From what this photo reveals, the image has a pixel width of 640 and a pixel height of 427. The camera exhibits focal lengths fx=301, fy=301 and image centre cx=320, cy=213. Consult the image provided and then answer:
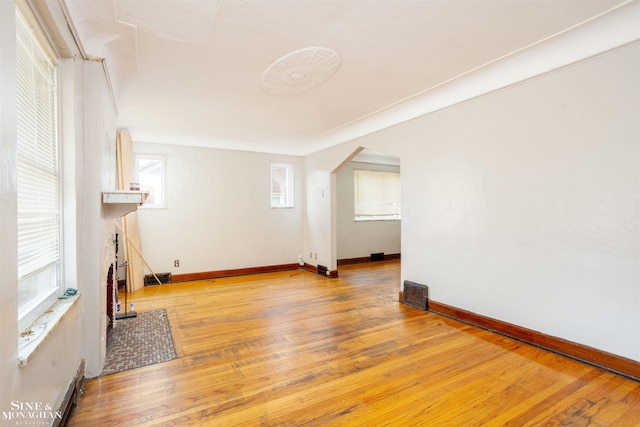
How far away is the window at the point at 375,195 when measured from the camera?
24.2ft

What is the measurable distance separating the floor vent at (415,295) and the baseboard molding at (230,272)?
2.98m

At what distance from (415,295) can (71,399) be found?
11.3 feet

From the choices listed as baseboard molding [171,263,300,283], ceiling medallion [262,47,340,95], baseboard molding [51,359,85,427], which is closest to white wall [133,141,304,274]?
baseboard molding [171,263,300,283]

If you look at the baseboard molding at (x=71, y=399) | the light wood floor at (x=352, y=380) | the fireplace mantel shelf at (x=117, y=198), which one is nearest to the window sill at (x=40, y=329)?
the baseboard molding at (x=71, y=399)

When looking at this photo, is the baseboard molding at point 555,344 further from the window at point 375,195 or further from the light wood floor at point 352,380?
the window at point 375,195

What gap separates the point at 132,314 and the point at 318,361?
8.01 feet

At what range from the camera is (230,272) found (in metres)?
5.84

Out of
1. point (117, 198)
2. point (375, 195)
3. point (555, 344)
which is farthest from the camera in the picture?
point (375, 195)

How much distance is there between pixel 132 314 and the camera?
3561mm

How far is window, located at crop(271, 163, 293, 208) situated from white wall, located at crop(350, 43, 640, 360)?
334cm

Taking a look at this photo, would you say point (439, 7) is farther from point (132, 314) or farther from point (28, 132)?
point (132, 314)

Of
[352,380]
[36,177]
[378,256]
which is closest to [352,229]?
[378,256]

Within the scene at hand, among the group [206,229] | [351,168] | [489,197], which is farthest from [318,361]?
[351,168]

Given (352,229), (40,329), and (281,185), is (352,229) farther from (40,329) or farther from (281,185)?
(40,329)
